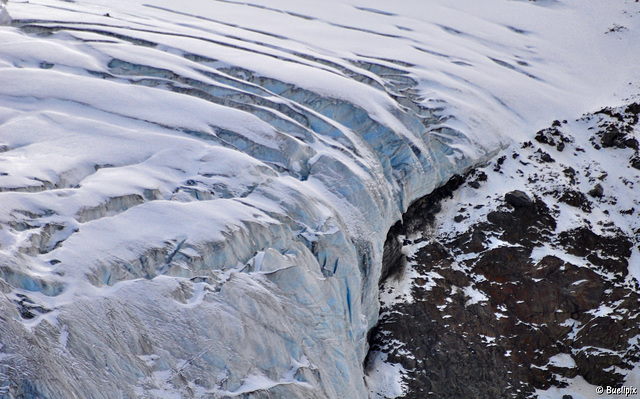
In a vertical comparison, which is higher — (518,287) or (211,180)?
(211,180)

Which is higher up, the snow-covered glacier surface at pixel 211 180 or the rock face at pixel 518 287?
the snow-covered glacier surface at pixel 211 180

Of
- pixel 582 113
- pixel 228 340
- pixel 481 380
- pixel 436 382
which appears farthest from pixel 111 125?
pixel 582 113

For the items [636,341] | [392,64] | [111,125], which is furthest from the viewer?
[392,64]

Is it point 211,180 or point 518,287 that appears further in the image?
point 518,287

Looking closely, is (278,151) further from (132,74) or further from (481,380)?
(481,380)
